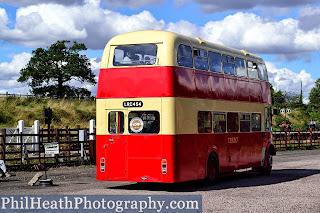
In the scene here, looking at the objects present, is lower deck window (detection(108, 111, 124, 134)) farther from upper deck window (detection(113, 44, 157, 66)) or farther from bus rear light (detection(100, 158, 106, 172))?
upper deck window (detection(113, 44, 157, 66))

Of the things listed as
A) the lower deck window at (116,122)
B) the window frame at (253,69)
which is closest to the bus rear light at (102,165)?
the lower deck window at (116,122)

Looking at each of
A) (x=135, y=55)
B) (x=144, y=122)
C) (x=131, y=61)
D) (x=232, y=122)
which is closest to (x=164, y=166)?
(x=144, y=122)

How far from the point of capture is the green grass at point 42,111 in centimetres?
5869

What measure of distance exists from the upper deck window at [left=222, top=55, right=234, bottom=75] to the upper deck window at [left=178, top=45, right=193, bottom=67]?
2.59 m

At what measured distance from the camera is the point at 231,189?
17156 mm

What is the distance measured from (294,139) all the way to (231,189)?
3489cm

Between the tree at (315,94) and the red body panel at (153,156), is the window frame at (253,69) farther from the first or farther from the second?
the tree at (315,94)

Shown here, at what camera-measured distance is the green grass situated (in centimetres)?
5869

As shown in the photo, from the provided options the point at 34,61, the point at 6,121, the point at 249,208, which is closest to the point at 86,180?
the point at 249,208

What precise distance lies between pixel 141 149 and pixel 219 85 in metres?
3.83

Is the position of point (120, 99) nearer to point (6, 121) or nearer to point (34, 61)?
point (6, 121)

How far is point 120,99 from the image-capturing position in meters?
16.8

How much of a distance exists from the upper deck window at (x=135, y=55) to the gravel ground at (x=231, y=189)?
358 centimetres

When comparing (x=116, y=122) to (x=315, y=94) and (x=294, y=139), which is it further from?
(x=315, y=94)
